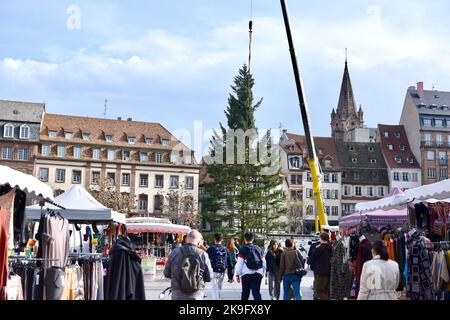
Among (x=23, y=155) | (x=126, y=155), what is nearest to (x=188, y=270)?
(x=23, y=155)

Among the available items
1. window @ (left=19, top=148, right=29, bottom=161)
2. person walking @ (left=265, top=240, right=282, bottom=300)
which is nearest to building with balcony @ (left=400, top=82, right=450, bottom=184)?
window @ (left=19, top=148, right=29, bottom=161)

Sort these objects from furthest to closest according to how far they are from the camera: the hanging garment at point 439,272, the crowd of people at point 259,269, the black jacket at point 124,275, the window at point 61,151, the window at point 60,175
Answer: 1. the window at point 61,151
2. the window at point 60,175
3. the hanging garment at point 439,272
4. the black jacket at point 124,275
5. the crowd of people at point 259,269

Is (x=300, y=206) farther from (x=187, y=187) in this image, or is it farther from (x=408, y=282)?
(x=408, y=282)

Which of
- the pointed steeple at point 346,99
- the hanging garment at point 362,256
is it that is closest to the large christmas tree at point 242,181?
the hanging garment at point 362,256

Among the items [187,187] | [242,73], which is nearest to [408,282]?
[242,73]

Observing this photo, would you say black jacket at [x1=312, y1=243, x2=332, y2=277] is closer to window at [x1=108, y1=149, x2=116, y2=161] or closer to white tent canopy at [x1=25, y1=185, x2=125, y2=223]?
white tent canopy at [x1=25, y1=185, x2=125, y2=223]

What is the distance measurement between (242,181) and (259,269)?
151 ft

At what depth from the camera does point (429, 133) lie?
8488 centimetres

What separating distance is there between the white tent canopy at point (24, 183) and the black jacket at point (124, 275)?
238cm

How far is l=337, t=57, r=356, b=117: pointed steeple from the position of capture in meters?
116

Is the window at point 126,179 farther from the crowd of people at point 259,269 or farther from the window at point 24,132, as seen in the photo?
the crowd of people at point 259,269

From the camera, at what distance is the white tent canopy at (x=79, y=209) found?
60.0 ft

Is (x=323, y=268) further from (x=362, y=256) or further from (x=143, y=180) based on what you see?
(x=143, y=180)
